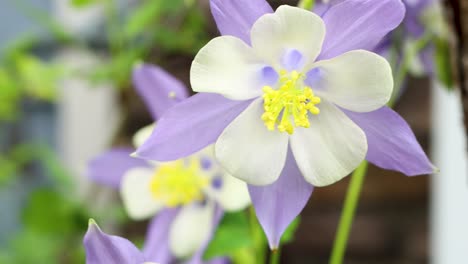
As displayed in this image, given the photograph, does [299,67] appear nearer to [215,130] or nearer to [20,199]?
[215,130]

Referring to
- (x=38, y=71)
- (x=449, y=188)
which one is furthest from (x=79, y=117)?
(x=449, y=188)

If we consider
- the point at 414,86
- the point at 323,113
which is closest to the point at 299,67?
the point at 323,113

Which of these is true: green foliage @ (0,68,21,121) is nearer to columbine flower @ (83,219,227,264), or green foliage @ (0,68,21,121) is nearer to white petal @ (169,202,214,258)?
white petal @ (169,202,214,258)

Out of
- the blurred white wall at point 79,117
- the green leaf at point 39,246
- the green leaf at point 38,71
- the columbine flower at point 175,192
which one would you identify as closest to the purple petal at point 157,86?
the columbine flower at point 175,192

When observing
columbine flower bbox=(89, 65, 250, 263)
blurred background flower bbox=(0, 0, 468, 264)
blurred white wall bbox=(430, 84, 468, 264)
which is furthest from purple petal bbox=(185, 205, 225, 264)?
blurred white wall bbox=(430, 84, 468, 264)

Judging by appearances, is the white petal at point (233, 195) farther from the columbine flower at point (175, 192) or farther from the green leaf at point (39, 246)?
the green leaf at point (39, 246)

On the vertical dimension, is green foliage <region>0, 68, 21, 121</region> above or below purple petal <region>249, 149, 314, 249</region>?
below
